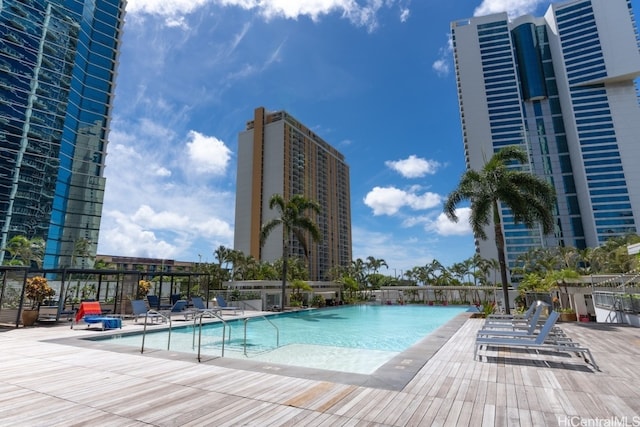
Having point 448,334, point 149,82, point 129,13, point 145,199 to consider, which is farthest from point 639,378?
point 129,13

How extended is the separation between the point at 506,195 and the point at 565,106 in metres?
83.4

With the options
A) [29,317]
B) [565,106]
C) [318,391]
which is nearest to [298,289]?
[29,317]

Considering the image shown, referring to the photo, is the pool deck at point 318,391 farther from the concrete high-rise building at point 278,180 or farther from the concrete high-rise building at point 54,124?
the concrete high-rise building at point 278,180

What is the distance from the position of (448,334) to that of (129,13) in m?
74.5

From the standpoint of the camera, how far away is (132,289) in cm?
→ 1628

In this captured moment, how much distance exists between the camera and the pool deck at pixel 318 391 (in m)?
3.21

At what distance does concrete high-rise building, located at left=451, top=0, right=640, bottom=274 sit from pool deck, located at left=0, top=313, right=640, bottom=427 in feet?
237

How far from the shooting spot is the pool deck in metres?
3.21

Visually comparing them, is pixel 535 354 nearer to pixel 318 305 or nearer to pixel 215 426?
pixel 215 426

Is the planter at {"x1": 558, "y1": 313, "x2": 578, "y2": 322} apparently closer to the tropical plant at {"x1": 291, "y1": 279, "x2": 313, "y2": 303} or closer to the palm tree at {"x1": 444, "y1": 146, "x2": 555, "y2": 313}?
the palm tree at {"x1": 444, "y1": 146, "x2": 555, "y2": 313}

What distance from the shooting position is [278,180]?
71.7 metres

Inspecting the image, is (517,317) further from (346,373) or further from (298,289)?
(298,289)

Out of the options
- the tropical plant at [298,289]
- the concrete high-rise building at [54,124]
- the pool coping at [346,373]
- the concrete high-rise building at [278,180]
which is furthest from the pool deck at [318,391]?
the concrete high-rise building at [278,180]

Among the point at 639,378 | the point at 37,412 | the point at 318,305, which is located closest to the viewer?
the point at 37,412
